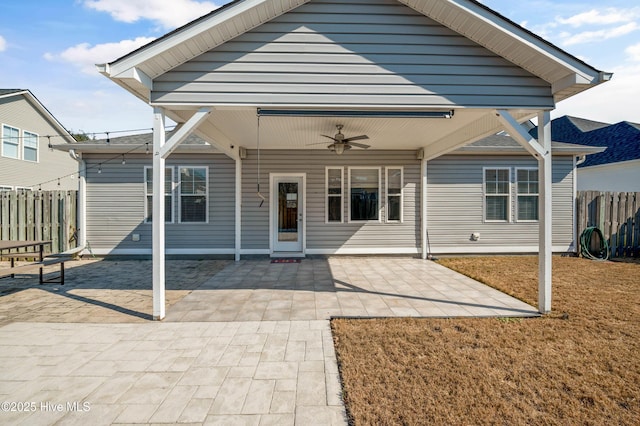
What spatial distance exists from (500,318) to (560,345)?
77cm

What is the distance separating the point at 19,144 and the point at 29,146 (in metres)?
0.52

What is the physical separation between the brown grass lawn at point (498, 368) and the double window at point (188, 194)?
5.65 m

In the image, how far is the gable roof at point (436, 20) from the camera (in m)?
3.60

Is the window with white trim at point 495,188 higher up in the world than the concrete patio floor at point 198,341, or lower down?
higher up

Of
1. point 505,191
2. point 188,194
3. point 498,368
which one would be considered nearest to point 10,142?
point 188,194

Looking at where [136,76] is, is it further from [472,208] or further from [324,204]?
[472,208]

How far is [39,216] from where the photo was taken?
8.02m

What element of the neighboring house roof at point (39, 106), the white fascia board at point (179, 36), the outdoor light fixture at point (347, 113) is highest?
the neighboring house roof at point (39, 106)

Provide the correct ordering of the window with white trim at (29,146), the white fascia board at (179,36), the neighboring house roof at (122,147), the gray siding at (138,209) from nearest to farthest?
the white fascia board at (179,36) → the neighboring house roof at (122,147) → the gray siding at (138,209) → the window with white trim at (29,146)

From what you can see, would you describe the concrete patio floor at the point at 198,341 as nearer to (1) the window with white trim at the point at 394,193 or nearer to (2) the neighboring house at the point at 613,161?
(1) the window with white trim at the point at 394,193

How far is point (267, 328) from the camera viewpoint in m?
3.56

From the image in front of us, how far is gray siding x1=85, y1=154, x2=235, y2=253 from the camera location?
7930mm

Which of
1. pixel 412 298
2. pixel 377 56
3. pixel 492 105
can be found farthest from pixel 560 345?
pixel 377 56

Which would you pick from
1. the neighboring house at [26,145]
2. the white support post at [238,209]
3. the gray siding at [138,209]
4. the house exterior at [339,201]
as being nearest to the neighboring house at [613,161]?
the house exterior at [339,201]
